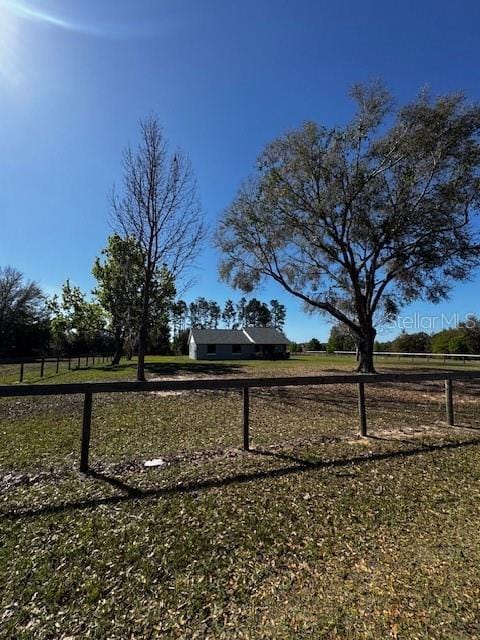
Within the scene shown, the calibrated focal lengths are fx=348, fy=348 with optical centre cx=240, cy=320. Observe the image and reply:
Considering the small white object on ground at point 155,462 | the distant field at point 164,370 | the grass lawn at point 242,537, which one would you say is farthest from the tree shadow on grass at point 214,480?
the distant field at point 164,370

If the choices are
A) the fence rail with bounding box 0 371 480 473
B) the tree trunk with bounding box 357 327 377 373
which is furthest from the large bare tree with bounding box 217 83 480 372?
the fence rail with bounding box 0 371 480 473

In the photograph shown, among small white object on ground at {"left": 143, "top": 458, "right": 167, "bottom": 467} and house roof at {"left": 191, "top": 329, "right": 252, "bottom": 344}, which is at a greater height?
house roof at {"left": 191, "top": 329, "right": 252, "bottom": 344}

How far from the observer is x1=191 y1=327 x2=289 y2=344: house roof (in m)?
47.5

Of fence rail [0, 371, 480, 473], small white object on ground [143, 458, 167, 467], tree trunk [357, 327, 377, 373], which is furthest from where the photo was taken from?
tree trunk [357, 327, 377, 373]

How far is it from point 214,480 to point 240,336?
45.5 metres

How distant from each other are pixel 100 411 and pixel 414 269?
16.4 m

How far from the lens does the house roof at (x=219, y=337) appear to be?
47.2m

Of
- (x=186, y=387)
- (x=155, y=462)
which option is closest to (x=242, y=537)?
(x=155, y=462)

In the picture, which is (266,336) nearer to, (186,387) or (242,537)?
(186,387)

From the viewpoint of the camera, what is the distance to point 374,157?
55.6 ft

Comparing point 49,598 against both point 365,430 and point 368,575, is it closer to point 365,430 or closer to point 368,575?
point 368,575

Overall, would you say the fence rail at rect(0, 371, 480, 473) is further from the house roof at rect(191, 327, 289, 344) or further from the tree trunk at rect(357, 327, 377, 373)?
the house roof at rect(191, 327, 289, 344)

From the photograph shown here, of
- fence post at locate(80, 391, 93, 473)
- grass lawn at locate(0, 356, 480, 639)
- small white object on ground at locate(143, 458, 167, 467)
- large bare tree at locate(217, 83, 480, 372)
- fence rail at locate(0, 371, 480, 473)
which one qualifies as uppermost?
large bare tree at locate(217, 83, 480, 372)

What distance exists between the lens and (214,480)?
4270mm
